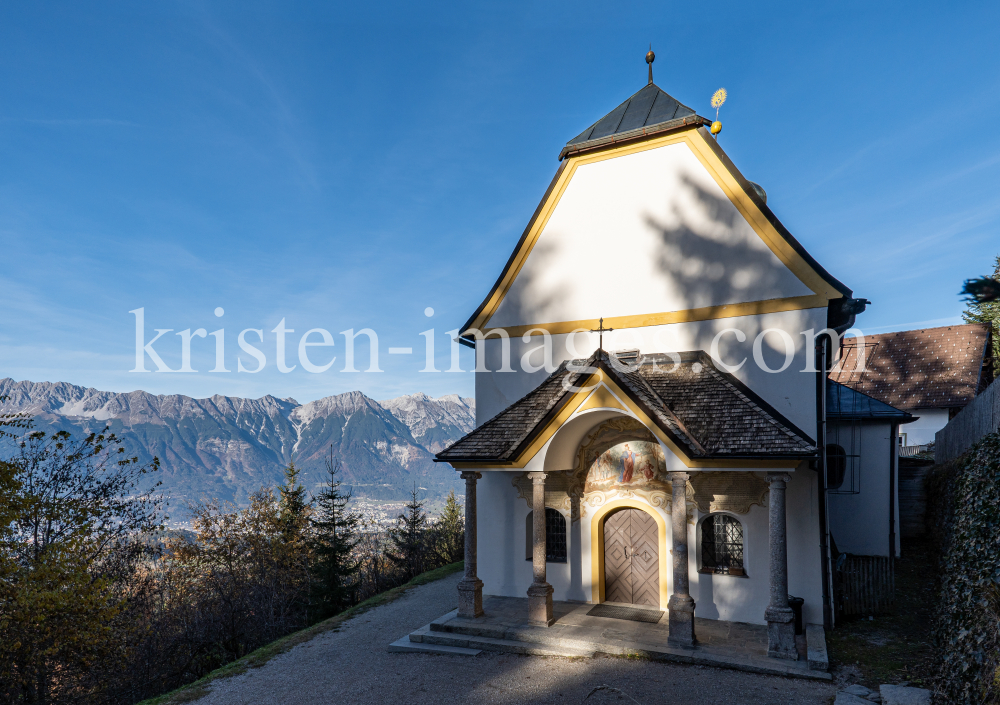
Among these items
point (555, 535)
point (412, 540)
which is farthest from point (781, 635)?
point (412, 540)

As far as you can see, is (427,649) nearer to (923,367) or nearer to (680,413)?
(680,413)

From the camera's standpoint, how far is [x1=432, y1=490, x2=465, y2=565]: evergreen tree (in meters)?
25.7

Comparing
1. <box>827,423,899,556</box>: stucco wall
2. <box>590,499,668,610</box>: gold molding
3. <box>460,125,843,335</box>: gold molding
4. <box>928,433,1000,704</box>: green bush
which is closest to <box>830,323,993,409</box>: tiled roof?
<box>827,423,899,556</box>: stucco wall

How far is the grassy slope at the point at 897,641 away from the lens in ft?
28.2

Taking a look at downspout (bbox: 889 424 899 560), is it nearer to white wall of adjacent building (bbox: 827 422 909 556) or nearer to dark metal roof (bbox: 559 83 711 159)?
white wall of adjacent building (bbox: 827 422 909 556)

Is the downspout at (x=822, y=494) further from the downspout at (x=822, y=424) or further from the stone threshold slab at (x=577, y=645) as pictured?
the stone threshold slab at (x=577, y=645)

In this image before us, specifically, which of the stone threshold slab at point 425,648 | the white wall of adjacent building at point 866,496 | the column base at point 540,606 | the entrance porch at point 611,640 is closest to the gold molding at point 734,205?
the column base at point 540,606

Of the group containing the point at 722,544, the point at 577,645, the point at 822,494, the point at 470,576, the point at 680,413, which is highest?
the point at 680,413

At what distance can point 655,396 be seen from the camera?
35.3ft

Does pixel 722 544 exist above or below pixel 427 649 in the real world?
above

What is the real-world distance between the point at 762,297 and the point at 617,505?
515 centimetres

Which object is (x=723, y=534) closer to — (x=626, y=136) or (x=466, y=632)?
(x=466, y=632)

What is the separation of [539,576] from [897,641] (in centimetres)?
626

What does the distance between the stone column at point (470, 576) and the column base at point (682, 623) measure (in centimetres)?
367
